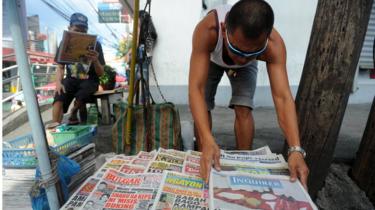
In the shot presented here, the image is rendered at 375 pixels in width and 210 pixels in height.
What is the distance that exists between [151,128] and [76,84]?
1538 mm

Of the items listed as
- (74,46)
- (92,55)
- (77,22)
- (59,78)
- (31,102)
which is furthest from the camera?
(59,78)

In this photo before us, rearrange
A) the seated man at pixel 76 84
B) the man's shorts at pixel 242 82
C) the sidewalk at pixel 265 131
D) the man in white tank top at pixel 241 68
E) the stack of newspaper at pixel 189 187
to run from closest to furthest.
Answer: the stack of newspaper at pixel 189 187, the man in white tank top at pixel 241 68, the man's shorts at pixel 242 82, the sidewalk at pixel 265 131, the seated man at pixel 76 84

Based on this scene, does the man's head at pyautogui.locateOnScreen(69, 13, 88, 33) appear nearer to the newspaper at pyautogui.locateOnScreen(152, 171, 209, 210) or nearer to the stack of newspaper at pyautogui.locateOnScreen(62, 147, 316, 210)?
the stack of newspaper at pyautogui.locateOnScreen(62, 147, 316, 210)

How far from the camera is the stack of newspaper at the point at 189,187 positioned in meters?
1.02

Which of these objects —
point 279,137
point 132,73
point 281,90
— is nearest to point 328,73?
point 281,90

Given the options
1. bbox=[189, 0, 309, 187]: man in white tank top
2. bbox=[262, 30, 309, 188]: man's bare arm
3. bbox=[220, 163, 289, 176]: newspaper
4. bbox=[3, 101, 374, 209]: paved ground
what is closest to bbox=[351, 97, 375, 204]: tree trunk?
bbox=[3, 101, 374, 209]: paved ground

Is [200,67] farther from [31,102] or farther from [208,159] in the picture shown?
[31,102]

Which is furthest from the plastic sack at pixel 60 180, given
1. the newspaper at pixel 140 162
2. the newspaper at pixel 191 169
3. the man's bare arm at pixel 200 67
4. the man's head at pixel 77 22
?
the man's head at pixel 77 22

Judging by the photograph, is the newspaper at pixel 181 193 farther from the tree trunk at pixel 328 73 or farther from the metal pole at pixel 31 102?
the tree trunk at pixel 328 73

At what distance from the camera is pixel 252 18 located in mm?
1095

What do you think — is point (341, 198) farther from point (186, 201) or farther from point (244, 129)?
point (186, 201)

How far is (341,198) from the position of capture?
208cm

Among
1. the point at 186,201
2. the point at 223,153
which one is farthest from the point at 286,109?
the point at 186,201

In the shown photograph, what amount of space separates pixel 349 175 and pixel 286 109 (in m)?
1.30
